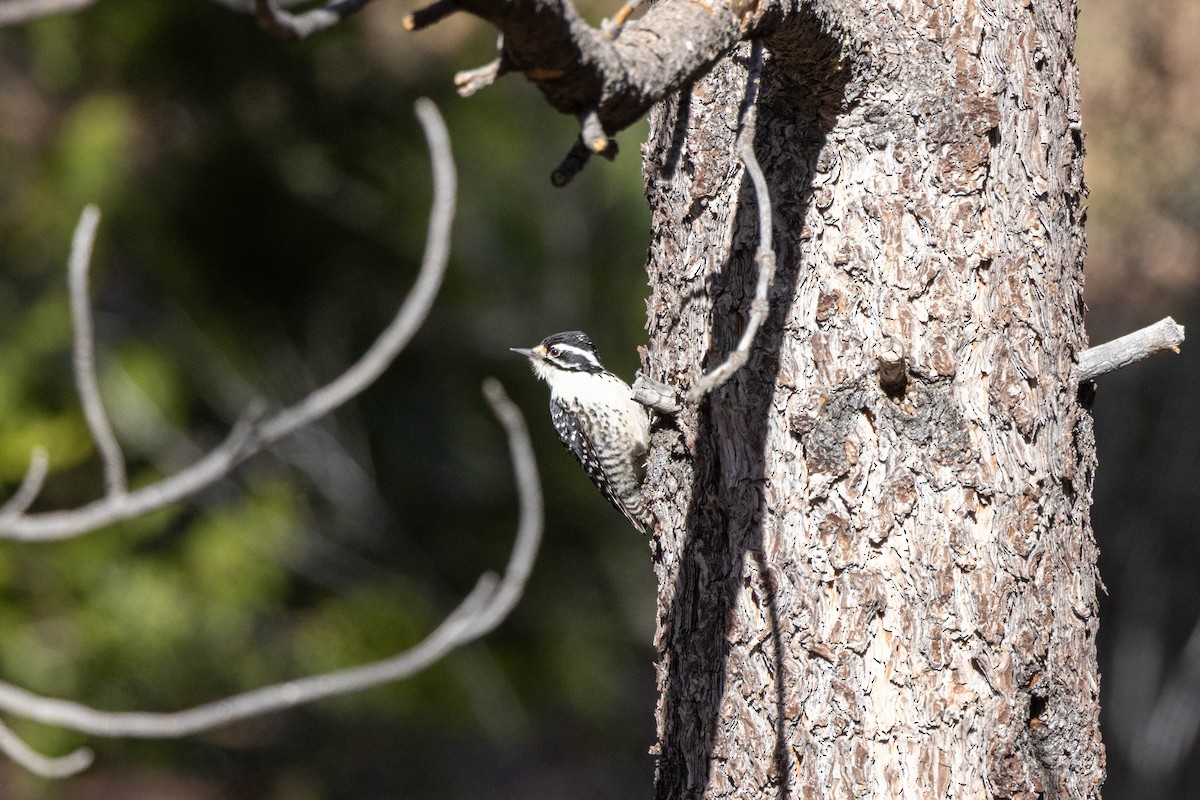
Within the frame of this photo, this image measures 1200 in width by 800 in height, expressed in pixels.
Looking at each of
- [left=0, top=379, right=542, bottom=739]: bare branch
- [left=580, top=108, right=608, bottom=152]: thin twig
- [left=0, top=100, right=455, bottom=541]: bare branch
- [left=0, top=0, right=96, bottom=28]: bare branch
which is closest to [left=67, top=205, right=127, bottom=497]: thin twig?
[left=0, top=100, right=455, bottom=541]: bare branch

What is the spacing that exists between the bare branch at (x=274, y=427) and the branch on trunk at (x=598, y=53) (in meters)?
0.20

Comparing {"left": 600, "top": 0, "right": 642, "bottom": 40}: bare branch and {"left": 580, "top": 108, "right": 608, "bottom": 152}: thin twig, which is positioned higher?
{"left": 600, "top": 0, "right": 642, "bottom": 40}: bare branch

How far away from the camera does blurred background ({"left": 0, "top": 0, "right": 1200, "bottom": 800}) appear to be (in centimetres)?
529

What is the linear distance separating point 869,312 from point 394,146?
407 cm

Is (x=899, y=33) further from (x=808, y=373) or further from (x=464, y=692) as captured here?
(x=464, y=692)

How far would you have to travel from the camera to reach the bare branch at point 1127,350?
2180 millimetres

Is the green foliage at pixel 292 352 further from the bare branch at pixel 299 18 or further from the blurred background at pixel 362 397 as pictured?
the bare branch at pixel 299 18

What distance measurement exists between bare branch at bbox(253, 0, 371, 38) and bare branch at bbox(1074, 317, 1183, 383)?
5.68 feet

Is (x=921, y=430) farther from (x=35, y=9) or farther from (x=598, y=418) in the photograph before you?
(x=598, y=418)

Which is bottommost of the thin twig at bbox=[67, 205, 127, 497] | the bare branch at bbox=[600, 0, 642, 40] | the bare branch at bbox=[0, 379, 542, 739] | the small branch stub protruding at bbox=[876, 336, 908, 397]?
the bare branch at bbox=[0, 379, 542, 739]

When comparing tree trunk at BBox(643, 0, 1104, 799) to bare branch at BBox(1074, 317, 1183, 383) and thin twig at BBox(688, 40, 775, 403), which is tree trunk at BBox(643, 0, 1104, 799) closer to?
bare branch at BBox(1074, 317, 1183, 383)

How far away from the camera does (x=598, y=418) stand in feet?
13.0

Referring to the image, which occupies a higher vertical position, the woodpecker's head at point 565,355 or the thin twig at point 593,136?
the thin twig at point 593,136

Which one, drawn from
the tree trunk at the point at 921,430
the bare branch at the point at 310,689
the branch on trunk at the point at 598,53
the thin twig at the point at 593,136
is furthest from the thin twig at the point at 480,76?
the tree trunk at the point at 921,430
